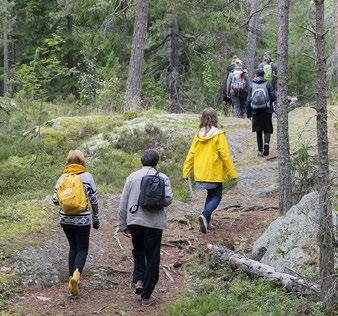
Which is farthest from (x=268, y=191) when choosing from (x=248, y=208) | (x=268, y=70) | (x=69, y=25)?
(x=69, y=25)

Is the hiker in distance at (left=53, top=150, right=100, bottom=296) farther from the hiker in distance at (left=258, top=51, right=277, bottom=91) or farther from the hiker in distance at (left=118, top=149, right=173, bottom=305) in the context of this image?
the hiker in distance at (left=258, top=51, right=277, bottom=91)

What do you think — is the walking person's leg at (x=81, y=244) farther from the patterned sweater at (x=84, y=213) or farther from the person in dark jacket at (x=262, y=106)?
the person in dark jacket at (x=262, y=106)

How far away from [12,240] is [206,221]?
2.99 meters

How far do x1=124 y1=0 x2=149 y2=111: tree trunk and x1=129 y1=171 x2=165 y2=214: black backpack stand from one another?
10.7 metres

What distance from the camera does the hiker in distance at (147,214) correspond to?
259 inches

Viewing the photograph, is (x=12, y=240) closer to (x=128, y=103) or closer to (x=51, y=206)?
(x=51, y=206)

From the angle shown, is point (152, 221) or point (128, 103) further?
point (128, 103)

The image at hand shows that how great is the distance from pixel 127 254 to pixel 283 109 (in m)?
3.11

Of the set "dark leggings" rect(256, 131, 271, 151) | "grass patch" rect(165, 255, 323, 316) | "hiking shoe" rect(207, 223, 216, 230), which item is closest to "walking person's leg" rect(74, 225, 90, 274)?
"grass patch" rect(165, 255, 323, 316)

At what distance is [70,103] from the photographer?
787 inches

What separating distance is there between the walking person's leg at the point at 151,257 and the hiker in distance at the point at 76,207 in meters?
0.79

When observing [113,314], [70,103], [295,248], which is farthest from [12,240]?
[70,103]

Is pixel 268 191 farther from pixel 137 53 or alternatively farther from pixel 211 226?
pixel 137 53

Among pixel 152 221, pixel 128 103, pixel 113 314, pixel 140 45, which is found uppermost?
pixel 140 45
